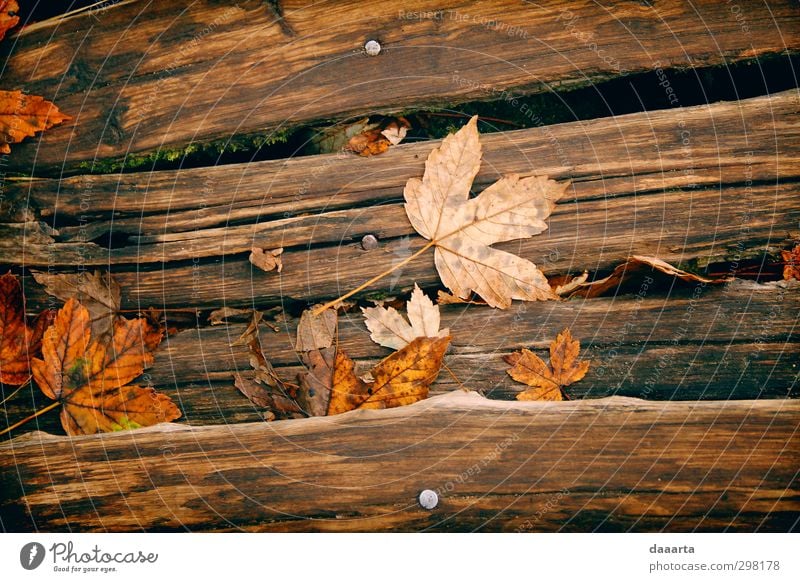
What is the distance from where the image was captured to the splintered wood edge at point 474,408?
2.17 metres

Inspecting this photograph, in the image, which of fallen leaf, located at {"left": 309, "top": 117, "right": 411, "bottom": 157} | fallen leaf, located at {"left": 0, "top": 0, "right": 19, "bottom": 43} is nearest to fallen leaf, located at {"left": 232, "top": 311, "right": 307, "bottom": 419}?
fallen leaf, located at {"left": 309, "top": 117, "right": 411, "bottom": 157}

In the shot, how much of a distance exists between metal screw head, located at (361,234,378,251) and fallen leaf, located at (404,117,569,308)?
215mm

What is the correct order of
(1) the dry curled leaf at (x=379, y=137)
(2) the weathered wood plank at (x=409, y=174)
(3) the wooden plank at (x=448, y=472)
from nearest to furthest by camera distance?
(3) the wooden plank at (x=448, y=472)
(2) the weathered wood plank at (x=409, y=174)
(1) the dry curled leaf at (x=379, y=137)

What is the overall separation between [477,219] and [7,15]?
221 cm

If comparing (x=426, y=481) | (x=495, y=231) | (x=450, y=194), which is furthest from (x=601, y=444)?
(x=450, y=194)

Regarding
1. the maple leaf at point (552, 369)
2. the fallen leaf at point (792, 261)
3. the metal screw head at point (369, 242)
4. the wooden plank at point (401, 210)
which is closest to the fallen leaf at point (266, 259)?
the wooden plank at point (401, 210)

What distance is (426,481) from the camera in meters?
2.18

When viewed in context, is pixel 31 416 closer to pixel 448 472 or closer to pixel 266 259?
pixel 266 259

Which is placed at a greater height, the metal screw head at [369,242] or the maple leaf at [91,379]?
the metal screw head at [369,242]

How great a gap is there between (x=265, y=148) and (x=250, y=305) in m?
0.69

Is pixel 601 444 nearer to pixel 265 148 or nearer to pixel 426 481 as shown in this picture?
pixel 426 481

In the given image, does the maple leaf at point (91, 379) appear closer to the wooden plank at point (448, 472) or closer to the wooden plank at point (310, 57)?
the wooden plank at point (448, 472)

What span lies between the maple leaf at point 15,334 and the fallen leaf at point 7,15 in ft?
3.53

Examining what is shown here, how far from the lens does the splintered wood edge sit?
7.11ft
